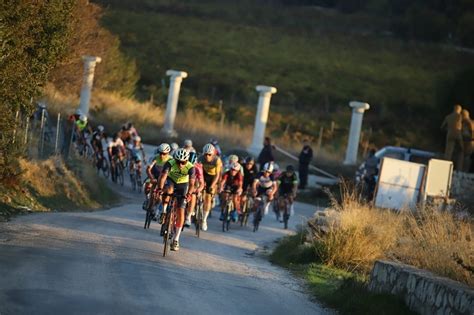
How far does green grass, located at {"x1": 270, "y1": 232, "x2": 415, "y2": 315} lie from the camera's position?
44.8 feet

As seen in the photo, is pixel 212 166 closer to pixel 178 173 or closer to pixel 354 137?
pixel 178 173

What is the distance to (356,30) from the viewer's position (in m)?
82.3

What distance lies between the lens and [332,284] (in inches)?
657

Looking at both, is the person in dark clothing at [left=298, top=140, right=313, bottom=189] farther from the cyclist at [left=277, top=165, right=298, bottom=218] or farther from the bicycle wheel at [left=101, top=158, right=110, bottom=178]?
the cyclist at [left=277, top=165, right=298, bottom=218]

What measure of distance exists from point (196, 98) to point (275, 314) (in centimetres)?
5089

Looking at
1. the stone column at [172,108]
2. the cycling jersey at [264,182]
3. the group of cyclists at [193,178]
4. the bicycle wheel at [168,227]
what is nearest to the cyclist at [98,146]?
the group of cyclists at [193,178]

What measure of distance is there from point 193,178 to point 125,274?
411 cm

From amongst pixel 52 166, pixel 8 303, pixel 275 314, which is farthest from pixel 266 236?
pixel 8 303

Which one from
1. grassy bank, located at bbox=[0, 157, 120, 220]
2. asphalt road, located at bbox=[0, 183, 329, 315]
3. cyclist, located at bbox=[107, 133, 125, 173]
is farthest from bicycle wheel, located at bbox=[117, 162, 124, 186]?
asphalt road, located at bbox=[0, 183, 329, 315]

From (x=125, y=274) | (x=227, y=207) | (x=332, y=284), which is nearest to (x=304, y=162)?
(x=227, y=207)

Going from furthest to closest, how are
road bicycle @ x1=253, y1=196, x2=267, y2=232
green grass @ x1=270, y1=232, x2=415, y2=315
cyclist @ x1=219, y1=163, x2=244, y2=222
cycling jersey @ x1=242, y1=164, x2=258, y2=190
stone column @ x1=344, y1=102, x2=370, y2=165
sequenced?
stone column @ x1=344, y1=102, x2=370, y2=165
cycling jersey @ x1=242, y1=164, x2=258, y2=190
road bicycle @ x1=253, y1=196, x2=267, y2=232
cyclist @ x1=219, y1=163, x2=244, y2=222
green grass @ x1=270, y1=232, x2=415, y2=315

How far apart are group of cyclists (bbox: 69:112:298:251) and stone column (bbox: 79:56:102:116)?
2507 millimetres

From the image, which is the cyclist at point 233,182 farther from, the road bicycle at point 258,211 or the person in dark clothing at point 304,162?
the person in dark clothing at point 304,162

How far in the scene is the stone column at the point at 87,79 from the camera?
120 ft
